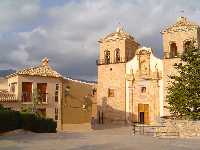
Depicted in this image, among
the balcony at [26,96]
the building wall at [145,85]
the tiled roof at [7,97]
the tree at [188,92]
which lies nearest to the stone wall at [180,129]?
the tree at [188,92]

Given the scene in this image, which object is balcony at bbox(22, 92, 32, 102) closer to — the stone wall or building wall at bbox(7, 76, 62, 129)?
building wall at bbox(7, 76, 62, 129)

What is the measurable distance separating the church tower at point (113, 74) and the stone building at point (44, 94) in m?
4.63

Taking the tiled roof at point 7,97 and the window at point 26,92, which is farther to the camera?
the window at point 26,92

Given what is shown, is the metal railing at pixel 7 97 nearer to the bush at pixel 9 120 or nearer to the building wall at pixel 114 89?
the bush at pixel 9 120

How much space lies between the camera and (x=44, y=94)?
35.2 meters

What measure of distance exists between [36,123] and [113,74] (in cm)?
1839

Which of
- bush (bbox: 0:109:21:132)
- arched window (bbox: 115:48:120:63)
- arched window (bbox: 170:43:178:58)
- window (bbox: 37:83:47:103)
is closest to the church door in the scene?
arched window (bbox: 115:48:120:63)

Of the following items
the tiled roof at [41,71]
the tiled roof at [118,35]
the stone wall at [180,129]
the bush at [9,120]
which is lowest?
the stone wall at [180,129]

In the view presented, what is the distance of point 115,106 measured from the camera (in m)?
42.1

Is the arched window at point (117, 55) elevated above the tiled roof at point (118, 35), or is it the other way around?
the tiled roof at point (118, 35)

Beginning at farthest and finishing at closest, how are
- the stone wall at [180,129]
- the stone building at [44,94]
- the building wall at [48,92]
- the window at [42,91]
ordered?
the window at [42,91] < the building wall at [48,92] < the stone building at [44,94] < the stone wall at [180,129]

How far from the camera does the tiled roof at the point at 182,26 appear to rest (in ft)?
128

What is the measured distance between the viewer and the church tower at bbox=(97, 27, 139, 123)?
42.0 m

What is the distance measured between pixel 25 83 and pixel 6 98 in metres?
2.41
